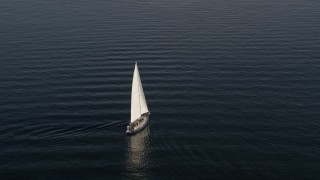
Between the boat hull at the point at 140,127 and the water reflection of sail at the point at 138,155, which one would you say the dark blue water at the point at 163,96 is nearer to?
the water reflection of sail at the point at 138,155

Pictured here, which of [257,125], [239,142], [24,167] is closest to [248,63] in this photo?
[257,125]

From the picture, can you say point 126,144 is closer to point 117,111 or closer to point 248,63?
point 117,111

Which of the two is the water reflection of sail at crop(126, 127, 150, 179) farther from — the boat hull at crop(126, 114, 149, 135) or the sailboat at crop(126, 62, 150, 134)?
the sailboat at crop(126, 62, 150, 134)

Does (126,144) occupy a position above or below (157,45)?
below

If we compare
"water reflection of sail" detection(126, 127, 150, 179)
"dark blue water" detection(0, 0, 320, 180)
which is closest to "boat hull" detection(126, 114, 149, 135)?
"water reflection of sail" detection(126, 127, 150, 179)

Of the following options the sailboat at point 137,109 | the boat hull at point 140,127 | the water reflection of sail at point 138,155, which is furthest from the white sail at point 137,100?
the water reflection of sail at point 138,155

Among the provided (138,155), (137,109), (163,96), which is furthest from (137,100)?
(138,155)
